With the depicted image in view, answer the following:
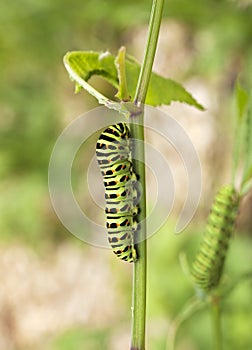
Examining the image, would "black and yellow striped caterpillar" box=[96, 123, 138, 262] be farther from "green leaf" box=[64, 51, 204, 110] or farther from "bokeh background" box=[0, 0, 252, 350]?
"bokeh background" box=[0, 0, 252, 350]

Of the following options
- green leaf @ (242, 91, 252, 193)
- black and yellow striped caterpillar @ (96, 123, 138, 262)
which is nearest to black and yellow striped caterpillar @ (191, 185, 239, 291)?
green leaf @ (242, 91, 252, 193)

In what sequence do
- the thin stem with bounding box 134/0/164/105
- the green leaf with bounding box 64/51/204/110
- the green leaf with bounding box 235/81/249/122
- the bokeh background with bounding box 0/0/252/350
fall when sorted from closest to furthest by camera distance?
the thin stem with bounding box 134/0/164/105 < the green leaf with bounding box 64/51/204/110 < the green leaf with bounding box 235/81/249/122 < the bokeh background with bounding box 0/0/252/350

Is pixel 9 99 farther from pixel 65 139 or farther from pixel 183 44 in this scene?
pixel 183 44

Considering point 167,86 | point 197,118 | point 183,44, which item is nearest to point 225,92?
point 197,118

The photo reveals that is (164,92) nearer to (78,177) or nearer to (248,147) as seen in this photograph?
→ (248,147)

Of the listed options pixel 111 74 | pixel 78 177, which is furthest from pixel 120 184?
pixel 78 177
